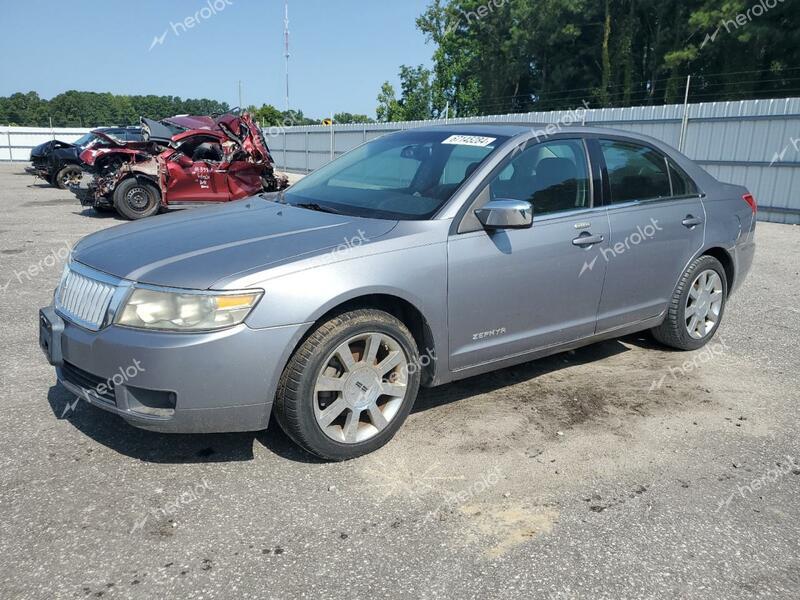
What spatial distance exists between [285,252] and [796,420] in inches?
128

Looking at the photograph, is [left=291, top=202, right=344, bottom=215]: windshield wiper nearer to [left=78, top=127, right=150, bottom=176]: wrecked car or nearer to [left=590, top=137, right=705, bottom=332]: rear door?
[left=590, top=137, right=705, bottom=332]: rear door

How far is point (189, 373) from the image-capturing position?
2893 mm

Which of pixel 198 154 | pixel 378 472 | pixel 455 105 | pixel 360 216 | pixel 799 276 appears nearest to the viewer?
pixel 378 472

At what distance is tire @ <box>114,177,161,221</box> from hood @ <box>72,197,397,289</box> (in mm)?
9137

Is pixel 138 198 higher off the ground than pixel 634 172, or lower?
lower

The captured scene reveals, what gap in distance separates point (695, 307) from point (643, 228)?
1.05 m

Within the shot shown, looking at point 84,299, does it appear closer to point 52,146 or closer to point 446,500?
point 446,500

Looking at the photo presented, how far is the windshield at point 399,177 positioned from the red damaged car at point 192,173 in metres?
8.63

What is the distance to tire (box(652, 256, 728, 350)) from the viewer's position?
195 inches

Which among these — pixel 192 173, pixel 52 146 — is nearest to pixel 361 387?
pixel 192 173

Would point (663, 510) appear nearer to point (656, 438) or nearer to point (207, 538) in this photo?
point (656, 438)

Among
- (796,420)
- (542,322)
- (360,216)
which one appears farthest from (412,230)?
(796,420)

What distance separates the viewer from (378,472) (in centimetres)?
330

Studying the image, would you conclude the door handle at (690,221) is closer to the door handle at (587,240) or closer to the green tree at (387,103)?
the door handle at (587,240)
